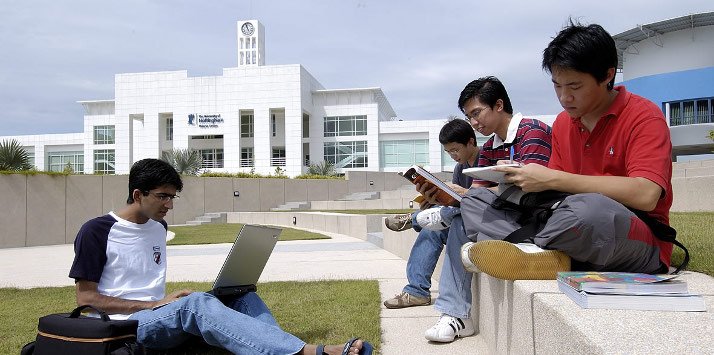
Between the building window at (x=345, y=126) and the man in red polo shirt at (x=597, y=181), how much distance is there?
155ft

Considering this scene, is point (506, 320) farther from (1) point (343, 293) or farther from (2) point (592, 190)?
(1) point (343, 293)

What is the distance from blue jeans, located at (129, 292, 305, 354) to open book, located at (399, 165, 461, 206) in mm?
1262

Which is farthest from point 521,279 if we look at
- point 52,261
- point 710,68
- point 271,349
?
point 710,68

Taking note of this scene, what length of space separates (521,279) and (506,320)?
1.10ft

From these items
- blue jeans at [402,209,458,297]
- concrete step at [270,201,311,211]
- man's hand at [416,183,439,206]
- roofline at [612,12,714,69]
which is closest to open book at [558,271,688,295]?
man's hand at [416,183,439,206]

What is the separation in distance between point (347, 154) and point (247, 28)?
48.7ft

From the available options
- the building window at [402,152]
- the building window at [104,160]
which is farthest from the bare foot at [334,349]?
the building window at [104,160]

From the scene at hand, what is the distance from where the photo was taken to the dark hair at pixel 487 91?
382 centimetres

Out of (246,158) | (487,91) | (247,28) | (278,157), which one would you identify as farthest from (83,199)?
(247,28)

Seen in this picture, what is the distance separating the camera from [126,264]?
3.06 metres

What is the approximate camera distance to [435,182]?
11.3 feet

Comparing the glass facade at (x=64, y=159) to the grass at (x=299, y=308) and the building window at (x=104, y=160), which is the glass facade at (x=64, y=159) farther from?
the grass at (x=299, y=308)

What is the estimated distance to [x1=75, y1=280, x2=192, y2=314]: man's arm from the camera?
2.90 m

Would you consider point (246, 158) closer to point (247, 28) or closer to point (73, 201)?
point (247, 28)
